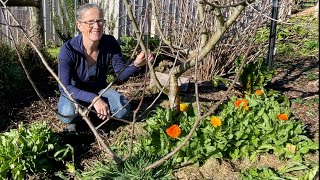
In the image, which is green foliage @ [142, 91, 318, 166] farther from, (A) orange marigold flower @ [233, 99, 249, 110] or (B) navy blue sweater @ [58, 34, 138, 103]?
(B) navy blue sweater @ [58, 34, 138, 103]

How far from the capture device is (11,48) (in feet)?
13.9

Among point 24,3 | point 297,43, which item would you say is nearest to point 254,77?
point 24,3

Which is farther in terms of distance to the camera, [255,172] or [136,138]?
[136,138]

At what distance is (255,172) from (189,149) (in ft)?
1.40

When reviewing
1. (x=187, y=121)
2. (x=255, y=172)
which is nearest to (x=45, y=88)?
(x=187, y=121)

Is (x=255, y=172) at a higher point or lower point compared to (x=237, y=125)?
lower

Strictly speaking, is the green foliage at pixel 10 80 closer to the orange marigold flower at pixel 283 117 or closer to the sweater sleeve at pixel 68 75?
the sweater sleeve at pixel 68 75

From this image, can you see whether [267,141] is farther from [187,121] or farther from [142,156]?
[142,156]

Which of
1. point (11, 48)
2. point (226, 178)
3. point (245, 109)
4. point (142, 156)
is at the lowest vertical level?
point (226, 178)

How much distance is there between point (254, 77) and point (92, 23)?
4.82ft

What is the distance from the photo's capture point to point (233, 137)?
2.54 metres

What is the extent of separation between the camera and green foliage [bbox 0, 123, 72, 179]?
7.55ft

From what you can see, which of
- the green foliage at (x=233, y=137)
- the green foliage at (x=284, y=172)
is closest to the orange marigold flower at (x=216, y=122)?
the green foliage at (x=233, y=137)

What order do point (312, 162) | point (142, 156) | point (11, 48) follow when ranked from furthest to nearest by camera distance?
point (11, 48) < point (312, 162) < point (142, 156)
